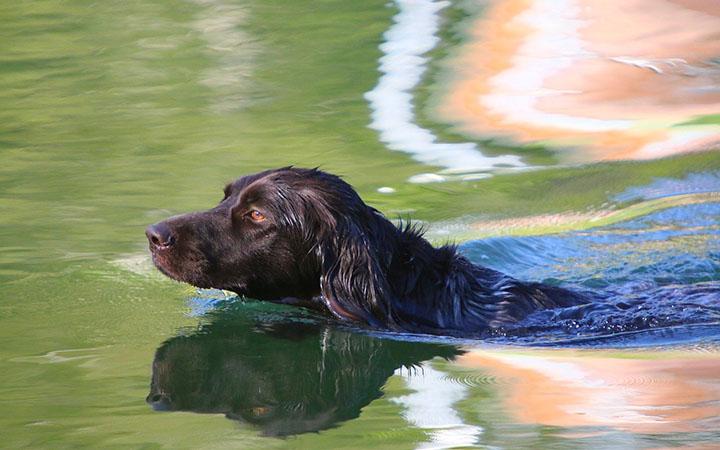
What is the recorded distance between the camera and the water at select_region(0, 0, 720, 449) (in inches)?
245

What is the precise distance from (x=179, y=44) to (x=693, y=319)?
9233 mm

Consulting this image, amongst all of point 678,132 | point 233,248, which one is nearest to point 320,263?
point 233,248

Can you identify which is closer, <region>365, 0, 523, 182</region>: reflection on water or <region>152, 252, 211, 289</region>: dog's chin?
<region>152, 252, 211, 289</region>: dog's chin

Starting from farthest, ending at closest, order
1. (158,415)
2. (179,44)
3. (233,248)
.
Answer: (179,44)
(233,248)
(158,415)

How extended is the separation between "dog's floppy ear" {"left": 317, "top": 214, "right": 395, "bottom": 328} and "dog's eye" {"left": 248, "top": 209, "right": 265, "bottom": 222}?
0.37 m

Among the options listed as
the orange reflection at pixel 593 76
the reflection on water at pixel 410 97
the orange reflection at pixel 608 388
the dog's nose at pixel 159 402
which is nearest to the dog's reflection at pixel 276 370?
the dog's nose at pixel 159 402

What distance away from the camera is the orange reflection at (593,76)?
12.8 metres

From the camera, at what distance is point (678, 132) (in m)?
12.8

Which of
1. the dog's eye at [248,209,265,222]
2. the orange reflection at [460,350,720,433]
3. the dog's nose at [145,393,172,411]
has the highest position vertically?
the dog's eye at [248,209,265,222]

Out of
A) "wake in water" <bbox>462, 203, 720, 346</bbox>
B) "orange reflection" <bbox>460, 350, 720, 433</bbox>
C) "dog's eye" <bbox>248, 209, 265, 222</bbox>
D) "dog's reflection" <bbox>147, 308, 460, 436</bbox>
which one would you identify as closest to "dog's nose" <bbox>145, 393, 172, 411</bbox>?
"dog's reflection" <bbox>147, 308, 460, 436</bbox>

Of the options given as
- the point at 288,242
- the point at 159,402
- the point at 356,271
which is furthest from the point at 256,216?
the point at 159,402

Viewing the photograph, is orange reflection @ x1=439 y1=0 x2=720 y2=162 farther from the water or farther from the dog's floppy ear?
the dog's floppy ear

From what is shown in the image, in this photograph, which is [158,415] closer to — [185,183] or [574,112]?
[185,183]

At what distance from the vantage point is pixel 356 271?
295 inches
